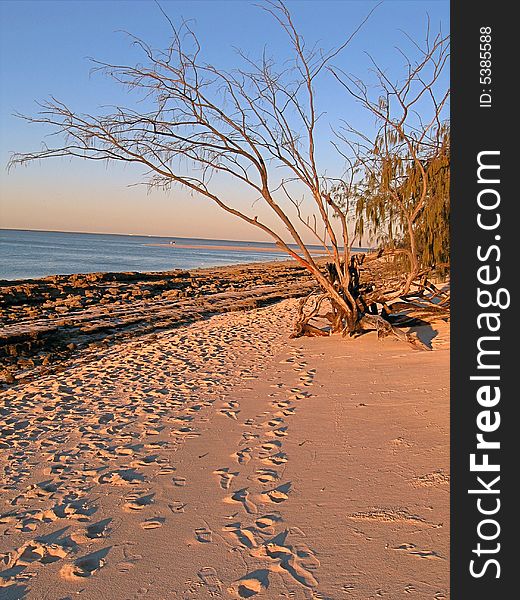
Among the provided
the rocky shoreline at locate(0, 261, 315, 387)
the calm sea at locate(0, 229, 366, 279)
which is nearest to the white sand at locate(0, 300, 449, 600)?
the rocky shoreline at locate(0, 261, 315, 387)

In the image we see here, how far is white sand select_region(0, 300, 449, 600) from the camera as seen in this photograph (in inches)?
120

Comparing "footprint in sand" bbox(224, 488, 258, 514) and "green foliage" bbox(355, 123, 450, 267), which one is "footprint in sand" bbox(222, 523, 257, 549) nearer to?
"footprint in sand" bbox(224, 488, 258, 514)

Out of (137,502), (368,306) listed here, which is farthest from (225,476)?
Answer: (368,306)

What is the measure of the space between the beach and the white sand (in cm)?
1

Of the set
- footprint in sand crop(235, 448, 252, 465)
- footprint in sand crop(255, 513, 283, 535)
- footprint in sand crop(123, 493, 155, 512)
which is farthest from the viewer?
footprint in sand crop(235, 448, 252, 465)

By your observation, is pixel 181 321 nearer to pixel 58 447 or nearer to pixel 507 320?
pixel 58 447

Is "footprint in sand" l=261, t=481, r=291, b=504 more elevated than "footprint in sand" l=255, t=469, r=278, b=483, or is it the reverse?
"footprint in sand" l=261, t=481, r=291, b=504

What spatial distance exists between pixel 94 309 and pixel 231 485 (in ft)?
46.7

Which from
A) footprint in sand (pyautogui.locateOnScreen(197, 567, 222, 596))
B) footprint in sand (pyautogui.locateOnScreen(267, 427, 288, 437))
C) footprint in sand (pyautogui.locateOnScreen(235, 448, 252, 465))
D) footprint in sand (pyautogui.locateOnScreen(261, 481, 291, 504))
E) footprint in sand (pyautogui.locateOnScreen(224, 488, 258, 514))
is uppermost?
footprint in sand (pyautogui.locateOnScreen(267, 427, 288, 437))

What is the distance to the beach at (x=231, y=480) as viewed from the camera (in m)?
3.06

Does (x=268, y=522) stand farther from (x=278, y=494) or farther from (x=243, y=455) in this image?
(x=243, y=455)

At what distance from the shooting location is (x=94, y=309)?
17.5 m

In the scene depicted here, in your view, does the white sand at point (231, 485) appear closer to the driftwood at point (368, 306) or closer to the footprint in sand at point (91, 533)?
the footprint in sand at point (91, 533)

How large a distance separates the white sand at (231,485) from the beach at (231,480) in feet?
0.04
